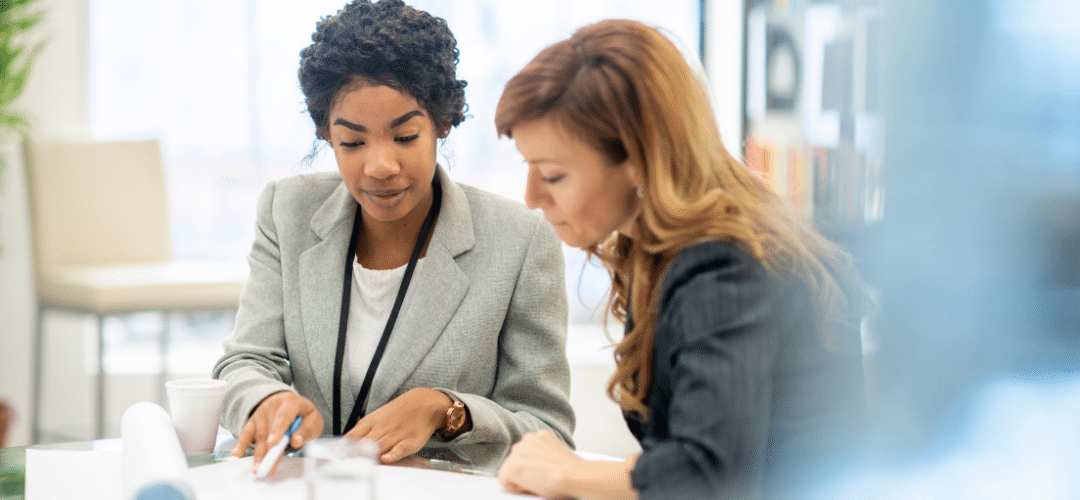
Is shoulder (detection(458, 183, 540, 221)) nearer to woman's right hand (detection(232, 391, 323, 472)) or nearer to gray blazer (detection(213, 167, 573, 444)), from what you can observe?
gray blazer (detection(213, 167, 573, 444))

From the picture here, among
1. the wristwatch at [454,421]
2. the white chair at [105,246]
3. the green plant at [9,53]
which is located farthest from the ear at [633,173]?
the green plant at [9,53]

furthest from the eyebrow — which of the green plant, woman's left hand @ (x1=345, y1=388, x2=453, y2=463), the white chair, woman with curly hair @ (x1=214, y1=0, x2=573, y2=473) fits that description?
the green plant

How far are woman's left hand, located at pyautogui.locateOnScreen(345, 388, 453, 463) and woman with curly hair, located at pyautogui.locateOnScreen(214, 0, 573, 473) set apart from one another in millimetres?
27

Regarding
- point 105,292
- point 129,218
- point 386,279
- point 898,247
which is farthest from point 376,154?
point 129,218

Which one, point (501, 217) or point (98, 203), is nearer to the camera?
point (501, 217)

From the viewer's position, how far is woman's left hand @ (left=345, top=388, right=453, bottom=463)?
1077 millimetres

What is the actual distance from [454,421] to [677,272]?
0.56 meters

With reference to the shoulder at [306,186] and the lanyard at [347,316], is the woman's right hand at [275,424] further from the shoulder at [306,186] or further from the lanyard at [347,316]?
the shoulder at [306,186]

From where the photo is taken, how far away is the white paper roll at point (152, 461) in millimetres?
696

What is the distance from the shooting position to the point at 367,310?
57.0 inches

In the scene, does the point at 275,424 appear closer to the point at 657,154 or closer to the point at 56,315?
the point at 657,154

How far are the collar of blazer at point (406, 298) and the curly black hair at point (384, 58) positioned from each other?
6.0 inches

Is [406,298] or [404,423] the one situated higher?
[406,298]

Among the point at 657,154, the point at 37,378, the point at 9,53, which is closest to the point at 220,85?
the point at 9,53
